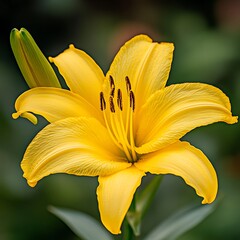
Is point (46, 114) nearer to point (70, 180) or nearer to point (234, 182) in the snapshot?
point (70, 180)

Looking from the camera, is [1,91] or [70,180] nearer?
[70,180]

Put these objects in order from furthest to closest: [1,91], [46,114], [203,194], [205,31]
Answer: [205,31], [1,91], [46,114], [203,194]

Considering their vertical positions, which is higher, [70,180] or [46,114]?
[46,114]

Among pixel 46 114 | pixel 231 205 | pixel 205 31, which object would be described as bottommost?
pixel 231 205

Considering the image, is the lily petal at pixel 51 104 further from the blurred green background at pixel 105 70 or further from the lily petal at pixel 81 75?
the blurred green background at pixel 105 70

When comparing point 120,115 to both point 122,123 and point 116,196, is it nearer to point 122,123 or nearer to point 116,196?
point 122,123

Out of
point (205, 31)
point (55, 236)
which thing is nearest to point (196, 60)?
point (205, 31)

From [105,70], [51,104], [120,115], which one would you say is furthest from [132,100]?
[105,70]
